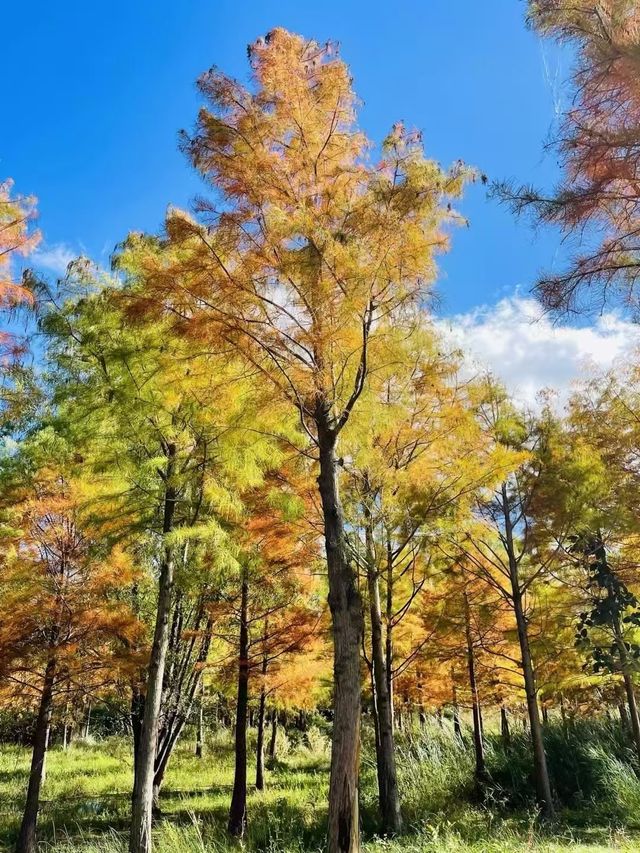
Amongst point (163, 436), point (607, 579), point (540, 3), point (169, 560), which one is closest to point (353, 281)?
point (540, 3)

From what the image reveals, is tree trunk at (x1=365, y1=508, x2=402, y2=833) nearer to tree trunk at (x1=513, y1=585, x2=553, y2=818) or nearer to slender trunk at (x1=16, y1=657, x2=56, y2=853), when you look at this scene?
tree trunk at (x1=513, y1=585, x2=553, y2=818)

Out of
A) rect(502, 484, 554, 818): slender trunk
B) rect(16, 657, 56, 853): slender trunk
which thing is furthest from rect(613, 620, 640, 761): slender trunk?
rect(16, 657, 56, 853): slender trunk

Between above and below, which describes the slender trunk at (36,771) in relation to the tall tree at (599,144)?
below

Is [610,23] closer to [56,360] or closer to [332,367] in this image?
[332,367]

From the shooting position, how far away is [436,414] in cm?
752

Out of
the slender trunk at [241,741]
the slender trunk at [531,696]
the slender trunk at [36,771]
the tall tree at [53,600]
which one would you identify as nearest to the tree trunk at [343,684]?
the tall tree at [53,600]

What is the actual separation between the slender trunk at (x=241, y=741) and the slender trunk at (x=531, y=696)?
458 cm

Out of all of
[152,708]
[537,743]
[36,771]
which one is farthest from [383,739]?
[36,771]

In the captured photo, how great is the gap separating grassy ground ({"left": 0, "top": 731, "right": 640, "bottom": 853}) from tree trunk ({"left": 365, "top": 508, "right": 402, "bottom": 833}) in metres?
0.34

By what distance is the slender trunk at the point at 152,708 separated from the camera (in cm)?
644

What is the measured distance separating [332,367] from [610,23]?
10.5ft

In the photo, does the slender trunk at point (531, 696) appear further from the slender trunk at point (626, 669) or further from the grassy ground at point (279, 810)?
the slender trunk at point (626, 669)

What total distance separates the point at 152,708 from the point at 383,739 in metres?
3.23

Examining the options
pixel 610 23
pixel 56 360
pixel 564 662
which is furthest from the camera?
pixel 564 662
